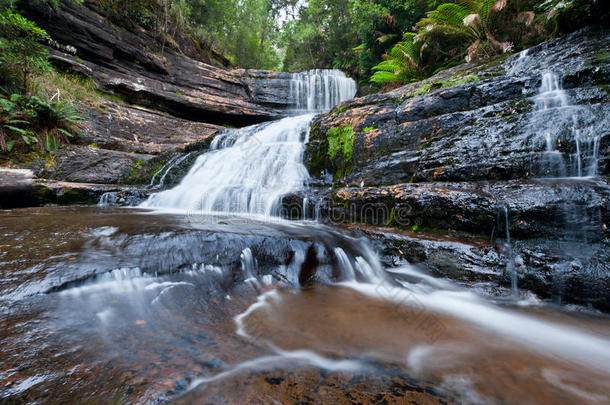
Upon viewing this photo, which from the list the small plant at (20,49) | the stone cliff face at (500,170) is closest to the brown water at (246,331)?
the stone cliff face at (500,170)

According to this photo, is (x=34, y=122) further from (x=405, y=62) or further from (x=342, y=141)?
(x=405, y=62)

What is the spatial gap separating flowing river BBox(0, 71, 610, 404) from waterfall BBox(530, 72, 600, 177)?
0.08m

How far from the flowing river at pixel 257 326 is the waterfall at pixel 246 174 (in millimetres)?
1839

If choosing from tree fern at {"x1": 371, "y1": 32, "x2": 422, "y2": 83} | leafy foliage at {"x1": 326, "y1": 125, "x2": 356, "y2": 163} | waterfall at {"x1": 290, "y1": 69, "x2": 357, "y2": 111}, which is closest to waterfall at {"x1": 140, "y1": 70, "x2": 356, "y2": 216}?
leafy foliage at {"x1": 326, "y1": 125, "x2": 356, "y2": 163}

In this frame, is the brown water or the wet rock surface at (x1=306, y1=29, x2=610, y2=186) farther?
the wet rock surface at (x1=306, y1=29, x2=610, y2=186)

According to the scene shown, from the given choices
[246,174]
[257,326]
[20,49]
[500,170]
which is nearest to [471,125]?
[500,170]

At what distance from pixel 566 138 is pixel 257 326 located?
3.96 m

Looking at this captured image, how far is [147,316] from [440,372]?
1659mm

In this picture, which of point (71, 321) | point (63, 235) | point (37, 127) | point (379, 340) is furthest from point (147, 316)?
point (37, 127)

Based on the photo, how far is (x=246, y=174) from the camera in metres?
5.61

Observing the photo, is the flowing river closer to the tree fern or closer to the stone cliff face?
the stone cliff face

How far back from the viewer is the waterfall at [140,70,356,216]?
15.4ft

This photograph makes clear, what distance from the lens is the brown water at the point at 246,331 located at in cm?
93

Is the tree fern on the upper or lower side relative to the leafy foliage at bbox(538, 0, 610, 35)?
upper
